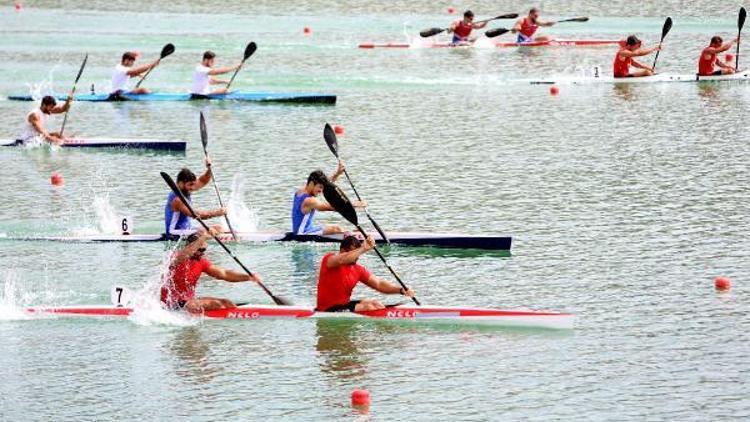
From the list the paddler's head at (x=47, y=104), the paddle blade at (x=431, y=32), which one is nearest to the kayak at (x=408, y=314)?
the paddler's head at (x=47, y=104)

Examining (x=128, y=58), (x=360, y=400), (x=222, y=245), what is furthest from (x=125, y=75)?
(x=360, y=400)

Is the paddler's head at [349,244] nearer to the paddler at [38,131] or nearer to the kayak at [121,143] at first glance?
the kayak at [121,143]

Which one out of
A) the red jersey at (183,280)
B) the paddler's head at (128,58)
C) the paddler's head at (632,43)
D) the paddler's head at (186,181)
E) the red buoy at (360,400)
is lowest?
the red buoy at (360,400)

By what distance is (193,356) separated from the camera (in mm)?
18188

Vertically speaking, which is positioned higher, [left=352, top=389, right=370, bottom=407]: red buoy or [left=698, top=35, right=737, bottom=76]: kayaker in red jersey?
[left=698, top=35, right=737, bottom=76]: kayaker in red jersey

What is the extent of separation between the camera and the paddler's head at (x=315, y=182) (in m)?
21.9

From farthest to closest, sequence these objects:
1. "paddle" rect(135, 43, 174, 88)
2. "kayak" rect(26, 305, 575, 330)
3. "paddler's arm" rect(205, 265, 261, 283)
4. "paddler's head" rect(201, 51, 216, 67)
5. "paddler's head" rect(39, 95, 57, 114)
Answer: "paddle" rect(135, 43, 174, 88)
"paddler's head" rect(201, 51, 216, 67)
"paddler's head" rect(39, 95, 57, 114)
"paddler's arm" rect(205, 265, 261, 283)
"kayak" rect(26, 305, 575, 330)

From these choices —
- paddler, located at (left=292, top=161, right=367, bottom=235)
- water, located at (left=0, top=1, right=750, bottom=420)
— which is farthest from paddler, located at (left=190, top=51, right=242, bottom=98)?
paddler, located at (left=292, top=161, right=367, bottom=235)

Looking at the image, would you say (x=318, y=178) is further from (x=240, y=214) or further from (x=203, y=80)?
(x=203, y=80)

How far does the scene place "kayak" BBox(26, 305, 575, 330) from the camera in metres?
18.7

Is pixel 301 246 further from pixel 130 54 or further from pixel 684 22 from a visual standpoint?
pixel 684 22

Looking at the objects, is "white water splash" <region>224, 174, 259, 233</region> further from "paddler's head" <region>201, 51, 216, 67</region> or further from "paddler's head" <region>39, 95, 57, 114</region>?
"paddler's head" <region>201, 51, 216, 67</region>

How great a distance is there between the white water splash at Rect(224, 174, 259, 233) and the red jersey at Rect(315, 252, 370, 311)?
5.58m

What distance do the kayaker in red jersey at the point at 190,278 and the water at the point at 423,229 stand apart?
0.29 m
